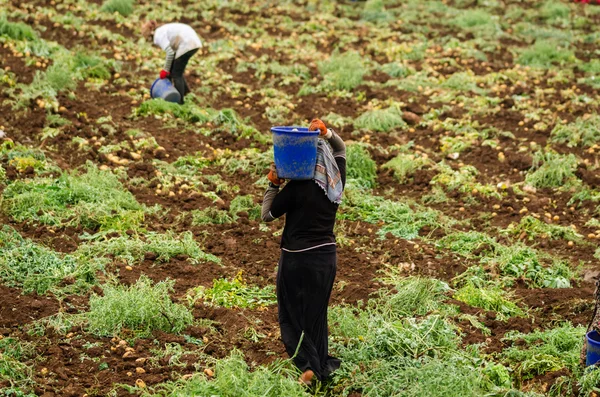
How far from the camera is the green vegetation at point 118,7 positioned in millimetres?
14188

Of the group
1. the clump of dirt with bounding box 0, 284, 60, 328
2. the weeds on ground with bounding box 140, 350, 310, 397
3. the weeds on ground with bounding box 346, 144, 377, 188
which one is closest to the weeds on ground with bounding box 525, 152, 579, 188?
the weeds on ground with bounding box 346, 144, 377, 188

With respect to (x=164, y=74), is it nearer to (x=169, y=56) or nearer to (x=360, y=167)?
(x=169, y=56)

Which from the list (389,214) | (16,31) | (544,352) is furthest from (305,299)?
(16,31)

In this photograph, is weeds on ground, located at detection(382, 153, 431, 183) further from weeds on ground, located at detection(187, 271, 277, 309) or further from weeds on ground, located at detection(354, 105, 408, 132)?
weeds on ground, located at detection(187, 271, 277, 309)

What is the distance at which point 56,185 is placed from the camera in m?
7.48

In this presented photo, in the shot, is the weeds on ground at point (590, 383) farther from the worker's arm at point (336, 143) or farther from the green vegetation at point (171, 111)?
the green vegetation at point (171, 111)

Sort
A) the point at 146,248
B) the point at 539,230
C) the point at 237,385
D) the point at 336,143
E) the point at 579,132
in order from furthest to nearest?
the point at 579,132, the point at 539,230, the point at 146,248, the point at 336,143, the point at 237,385

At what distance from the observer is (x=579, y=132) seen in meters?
9.71

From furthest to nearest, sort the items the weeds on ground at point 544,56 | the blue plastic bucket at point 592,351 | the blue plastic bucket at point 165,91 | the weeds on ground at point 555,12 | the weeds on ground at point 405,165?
the weeds on ground at point 555,12 → the weeds on ground at point 544,56 → the blue plastic bucket at point 165,91 → the weeds on ground at point 405,165 → the blue plastic bucket at point 592,351

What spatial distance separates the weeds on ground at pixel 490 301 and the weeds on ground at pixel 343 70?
20.4 feet

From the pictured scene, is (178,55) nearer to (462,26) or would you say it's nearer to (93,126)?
(93,126)

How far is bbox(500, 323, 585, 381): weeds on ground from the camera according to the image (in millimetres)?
4906

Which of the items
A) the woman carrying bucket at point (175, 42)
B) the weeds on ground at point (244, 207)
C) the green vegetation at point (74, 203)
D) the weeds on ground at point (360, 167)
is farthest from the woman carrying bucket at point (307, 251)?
the woman carrying bucket at point (175, 42)

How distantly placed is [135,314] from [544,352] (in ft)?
9.08
